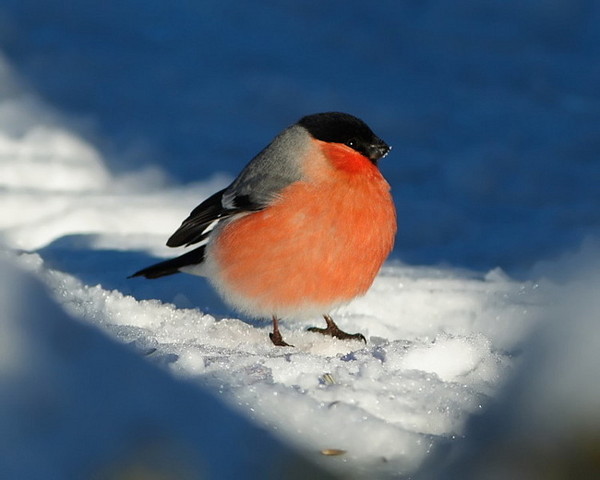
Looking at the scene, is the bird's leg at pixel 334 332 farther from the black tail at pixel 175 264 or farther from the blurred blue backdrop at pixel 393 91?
the blurred blue backdrop at pixel 393 91

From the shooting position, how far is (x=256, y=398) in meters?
2.69

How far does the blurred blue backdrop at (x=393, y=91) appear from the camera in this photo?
5.91m

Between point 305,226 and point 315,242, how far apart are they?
2.7 inches

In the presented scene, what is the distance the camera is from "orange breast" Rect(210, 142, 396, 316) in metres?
3.71

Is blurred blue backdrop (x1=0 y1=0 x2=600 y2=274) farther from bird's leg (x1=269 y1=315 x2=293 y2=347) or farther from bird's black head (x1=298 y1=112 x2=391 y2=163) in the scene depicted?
bird's leg (x1=269 y1=315 x2=293 y2=347)

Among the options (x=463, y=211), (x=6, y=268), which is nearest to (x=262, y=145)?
(x=463, y=211)

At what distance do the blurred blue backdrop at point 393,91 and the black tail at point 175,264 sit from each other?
1325 millimetres

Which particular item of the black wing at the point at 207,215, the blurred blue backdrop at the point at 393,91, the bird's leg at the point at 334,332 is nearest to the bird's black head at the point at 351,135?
the black wing at the point at 207,215

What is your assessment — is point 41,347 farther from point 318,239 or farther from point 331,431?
point 318,239

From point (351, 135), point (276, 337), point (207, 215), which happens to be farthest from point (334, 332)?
point (351, 135)

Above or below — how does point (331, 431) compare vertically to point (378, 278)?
below

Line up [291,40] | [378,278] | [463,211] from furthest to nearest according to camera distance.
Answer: [291,40]
[463,211]
[378,278]

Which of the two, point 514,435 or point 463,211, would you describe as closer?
point 514,435

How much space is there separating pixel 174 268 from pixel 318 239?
843 mm
